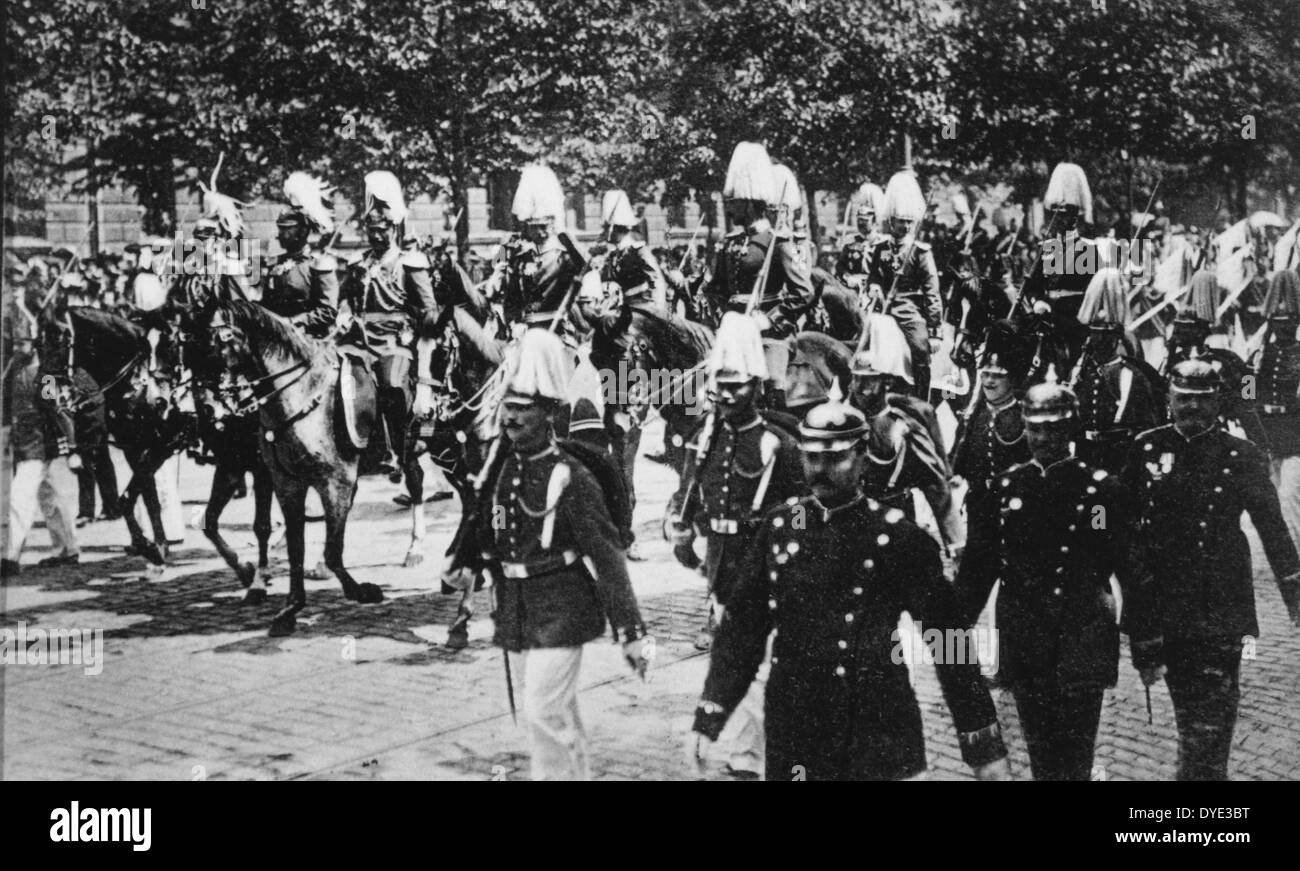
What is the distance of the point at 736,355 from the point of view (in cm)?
766

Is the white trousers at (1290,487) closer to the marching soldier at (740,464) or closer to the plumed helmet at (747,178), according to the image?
the marching soldier at (740,464)

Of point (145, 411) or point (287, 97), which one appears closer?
point (287, 97)

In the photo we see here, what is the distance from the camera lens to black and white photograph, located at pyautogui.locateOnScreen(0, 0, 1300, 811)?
22.7ft

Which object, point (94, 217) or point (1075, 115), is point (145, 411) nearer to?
point (94, 217)

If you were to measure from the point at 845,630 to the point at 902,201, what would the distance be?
318 inches

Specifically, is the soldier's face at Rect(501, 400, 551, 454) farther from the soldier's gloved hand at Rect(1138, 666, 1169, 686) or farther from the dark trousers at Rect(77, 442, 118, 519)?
the dark trousers at Rect(77, 442, 118, 519)

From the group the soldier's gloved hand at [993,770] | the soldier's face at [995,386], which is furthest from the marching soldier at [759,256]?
the soldier's gloved hand at [993,770]

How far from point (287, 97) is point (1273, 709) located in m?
9.46

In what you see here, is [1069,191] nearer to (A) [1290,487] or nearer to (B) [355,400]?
(A) [1290,487]

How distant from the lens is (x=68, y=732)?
26.5 feet

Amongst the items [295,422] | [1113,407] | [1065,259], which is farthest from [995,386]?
[295,422]

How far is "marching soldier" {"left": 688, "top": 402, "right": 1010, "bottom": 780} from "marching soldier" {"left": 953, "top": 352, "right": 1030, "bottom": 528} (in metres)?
1.68
